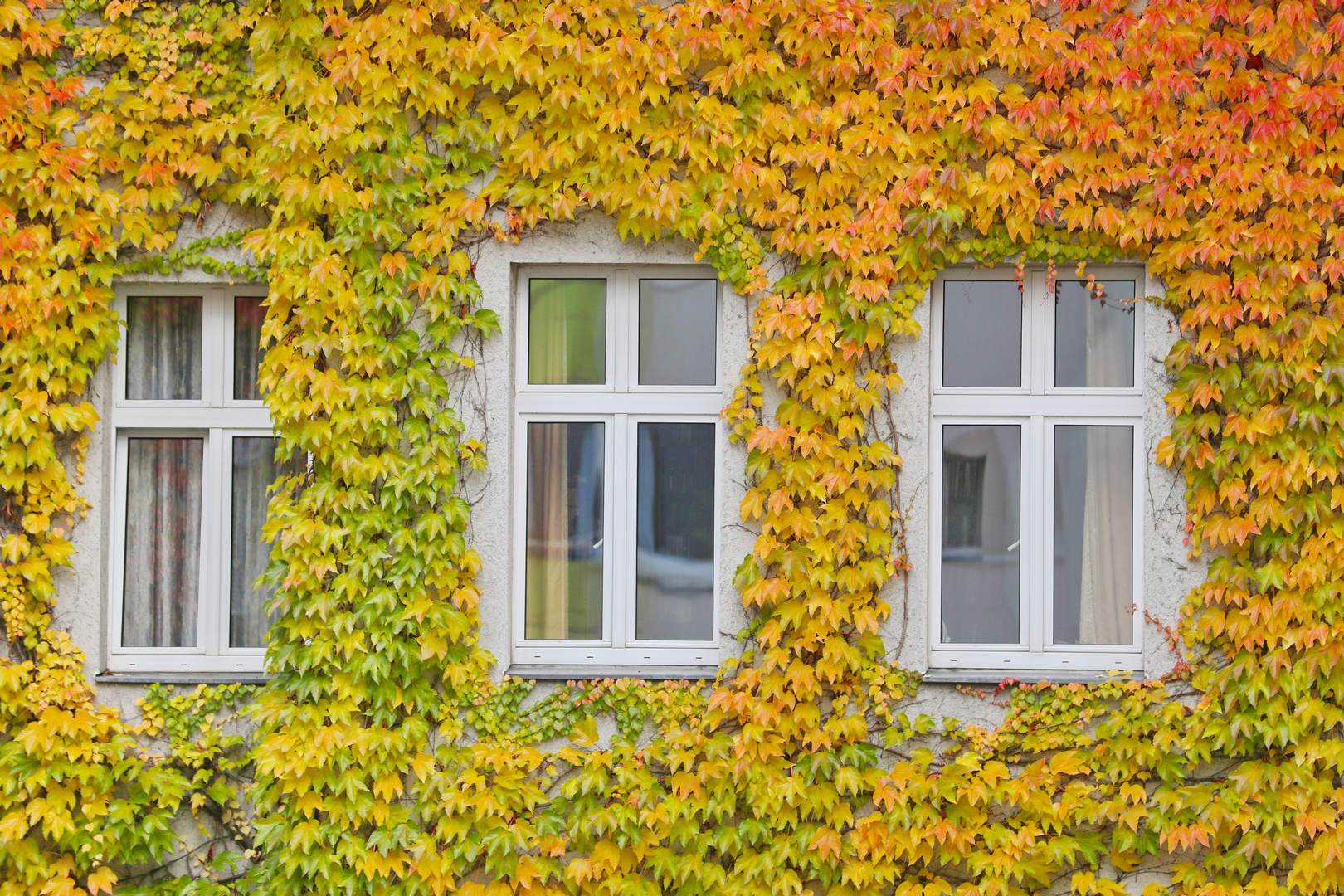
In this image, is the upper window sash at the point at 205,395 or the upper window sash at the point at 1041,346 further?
the upper window sash at the point at 205,395

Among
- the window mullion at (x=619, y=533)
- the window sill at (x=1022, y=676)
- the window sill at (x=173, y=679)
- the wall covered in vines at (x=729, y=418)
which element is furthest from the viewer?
the window mullion at (x=619, y=533)

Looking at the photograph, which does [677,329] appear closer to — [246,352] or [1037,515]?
[1037,515]

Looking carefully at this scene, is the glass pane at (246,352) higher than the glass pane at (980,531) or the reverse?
higher

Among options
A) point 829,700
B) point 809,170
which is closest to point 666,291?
point 809,170

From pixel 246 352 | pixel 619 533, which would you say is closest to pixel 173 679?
pixel 246 352

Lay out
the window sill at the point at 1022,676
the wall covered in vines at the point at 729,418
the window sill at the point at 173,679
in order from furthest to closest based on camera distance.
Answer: the window sill at the point at 173,679, the window sill at the point at 1022,676, the wall covered in vines at the point at 729,418

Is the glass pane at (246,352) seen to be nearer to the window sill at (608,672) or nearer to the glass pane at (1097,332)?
the window sill at (608,672)

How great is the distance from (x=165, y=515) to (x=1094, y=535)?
442 cm

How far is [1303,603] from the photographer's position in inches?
153

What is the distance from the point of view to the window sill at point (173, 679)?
13.6 feet

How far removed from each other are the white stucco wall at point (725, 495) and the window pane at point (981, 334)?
214 millimetres

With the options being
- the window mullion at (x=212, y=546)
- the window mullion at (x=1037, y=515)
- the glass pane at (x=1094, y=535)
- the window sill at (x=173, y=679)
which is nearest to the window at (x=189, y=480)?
the window mullion at (x=212, y=546)

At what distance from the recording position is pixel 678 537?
4289 mm

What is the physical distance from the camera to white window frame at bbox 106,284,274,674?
169 inches
